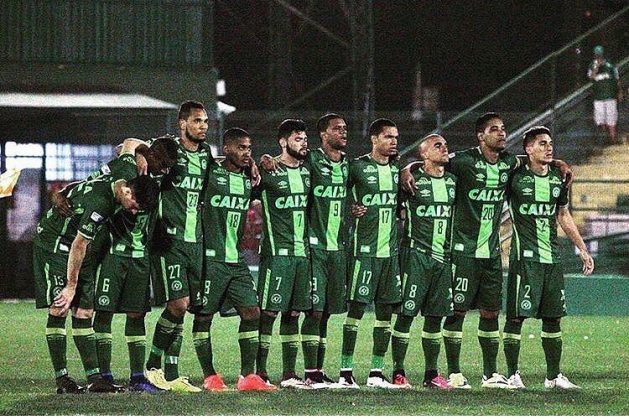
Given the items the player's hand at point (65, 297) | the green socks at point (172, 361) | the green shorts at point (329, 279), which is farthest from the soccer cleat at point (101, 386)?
the green shorts at point (329, 279)

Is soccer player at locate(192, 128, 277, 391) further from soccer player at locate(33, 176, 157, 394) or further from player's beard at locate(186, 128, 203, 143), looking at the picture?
soccer player at locate(33, 176, 157, 394)

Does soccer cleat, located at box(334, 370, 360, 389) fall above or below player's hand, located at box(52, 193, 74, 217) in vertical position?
below

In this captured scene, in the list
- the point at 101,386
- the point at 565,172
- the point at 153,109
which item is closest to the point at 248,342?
the point at 101,386

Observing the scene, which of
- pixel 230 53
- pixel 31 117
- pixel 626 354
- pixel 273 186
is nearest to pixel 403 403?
pixel 273 186

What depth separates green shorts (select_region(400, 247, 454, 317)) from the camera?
13.1m

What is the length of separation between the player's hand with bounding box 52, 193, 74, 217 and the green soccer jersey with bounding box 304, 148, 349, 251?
6.31 ft

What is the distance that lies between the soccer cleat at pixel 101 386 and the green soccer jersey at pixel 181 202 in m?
1.19

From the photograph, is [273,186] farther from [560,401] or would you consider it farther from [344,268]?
[560,401]

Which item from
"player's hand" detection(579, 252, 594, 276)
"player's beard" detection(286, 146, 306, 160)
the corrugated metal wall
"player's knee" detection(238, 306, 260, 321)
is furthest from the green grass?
the corrugated metal wall

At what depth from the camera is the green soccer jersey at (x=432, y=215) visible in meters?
13.1

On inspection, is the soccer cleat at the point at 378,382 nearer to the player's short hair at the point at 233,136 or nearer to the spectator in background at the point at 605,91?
the player's short hair at the point at 233,136

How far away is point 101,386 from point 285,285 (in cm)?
164

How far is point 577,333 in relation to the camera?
61.1ft

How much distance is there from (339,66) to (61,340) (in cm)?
3271
